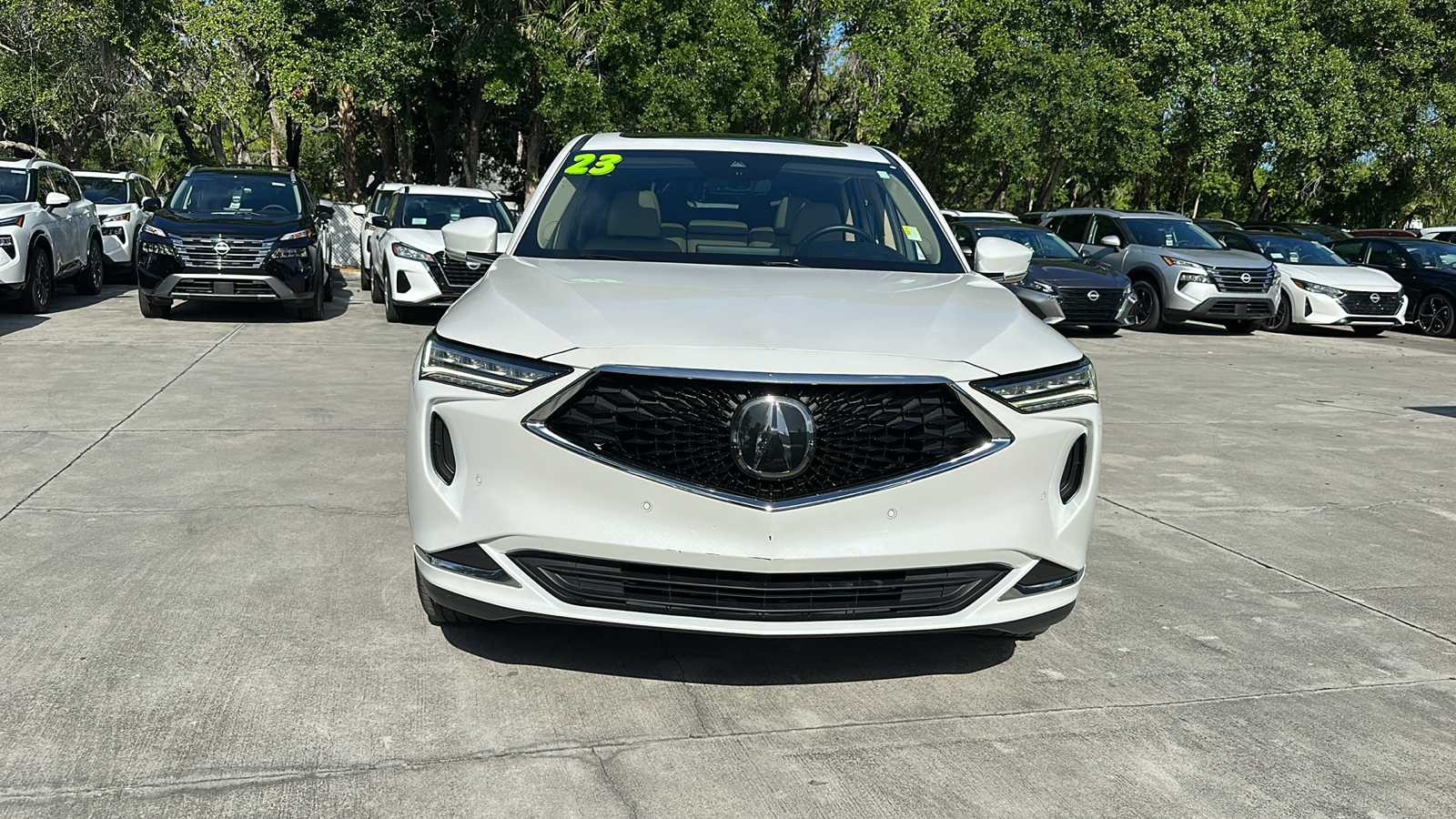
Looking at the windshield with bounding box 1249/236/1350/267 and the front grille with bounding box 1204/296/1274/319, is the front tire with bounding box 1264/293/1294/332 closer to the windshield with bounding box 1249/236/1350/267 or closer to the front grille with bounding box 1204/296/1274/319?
the windshield with bounding box 1249/236/1350/267

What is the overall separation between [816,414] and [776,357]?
7.4 inches

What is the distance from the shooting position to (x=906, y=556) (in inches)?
135

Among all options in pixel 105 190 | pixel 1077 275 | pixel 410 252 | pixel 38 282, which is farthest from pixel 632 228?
pixel 105 190

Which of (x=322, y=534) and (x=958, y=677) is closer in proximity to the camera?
(x=958, y=677)

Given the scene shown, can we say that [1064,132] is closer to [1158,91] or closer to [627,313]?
[1158,91]

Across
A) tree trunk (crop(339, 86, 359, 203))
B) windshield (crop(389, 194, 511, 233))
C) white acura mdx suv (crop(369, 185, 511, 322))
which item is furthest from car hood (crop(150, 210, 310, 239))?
tree trunk (crop(339, 86, 359, 203))

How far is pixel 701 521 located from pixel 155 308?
1261 centimetres

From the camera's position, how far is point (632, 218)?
16.4 feet

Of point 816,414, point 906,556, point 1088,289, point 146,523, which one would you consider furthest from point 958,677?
point 1088,289

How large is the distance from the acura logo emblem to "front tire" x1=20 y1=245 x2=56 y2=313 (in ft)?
42.0

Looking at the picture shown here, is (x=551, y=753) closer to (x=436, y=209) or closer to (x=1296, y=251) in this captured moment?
(x=436, y=209)

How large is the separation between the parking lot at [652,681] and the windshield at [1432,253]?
16.0 m

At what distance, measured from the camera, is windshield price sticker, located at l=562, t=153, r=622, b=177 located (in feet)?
17.1

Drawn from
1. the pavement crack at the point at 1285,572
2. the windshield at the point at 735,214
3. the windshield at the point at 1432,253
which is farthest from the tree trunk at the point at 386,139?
the pavement crack at the point at 1285,572
